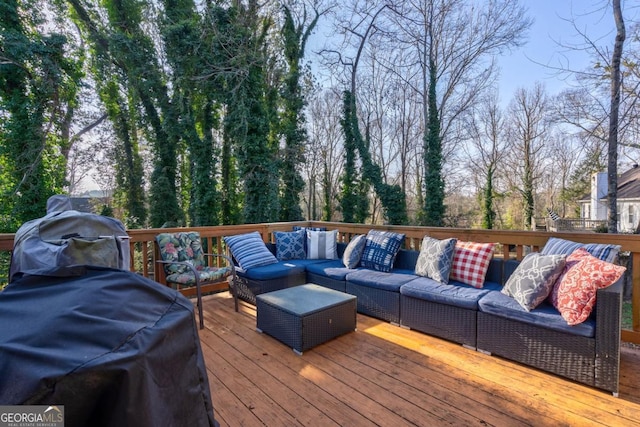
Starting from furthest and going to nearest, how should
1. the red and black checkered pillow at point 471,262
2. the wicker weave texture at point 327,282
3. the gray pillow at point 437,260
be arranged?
1. the wicker weave texture at point 327,282
2. the gray pillow at point 437,260
3. the red and black checkered pillow at point 471,262

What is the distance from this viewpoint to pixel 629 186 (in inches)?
537

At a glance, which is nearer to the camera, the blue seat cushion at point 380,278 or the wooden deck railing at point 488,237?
the wooden deck railing at point 488,237

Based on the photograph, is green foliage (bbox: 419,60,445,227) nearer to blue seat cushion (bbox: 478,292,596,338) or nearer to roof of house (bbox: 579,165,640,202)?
roof of house (bbox: 579,165,640,202)

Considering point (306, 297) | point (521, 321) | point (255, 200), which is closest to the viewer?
point (521, 321)

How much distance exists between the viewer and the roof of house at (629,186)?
1268 cm

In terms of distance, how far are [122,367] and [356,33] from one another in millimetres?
12085

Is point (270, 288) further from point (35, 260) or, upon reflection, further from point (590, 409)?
point (590, 409)

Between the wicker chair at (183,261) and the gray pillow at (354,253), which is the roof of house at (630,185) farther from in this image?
the wicker chair at (183,261)

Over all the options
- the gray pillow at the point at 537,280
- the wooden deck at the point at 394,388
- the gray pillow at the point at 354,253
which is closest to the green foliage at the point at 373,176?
the gray pillow at the point at 354,253

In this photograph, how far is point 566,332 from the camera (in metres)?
2.06

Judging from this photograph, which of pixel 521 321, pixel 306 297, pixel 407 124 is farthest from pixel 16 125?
pixel 407 124

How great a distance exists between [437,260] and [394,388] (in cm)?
135
